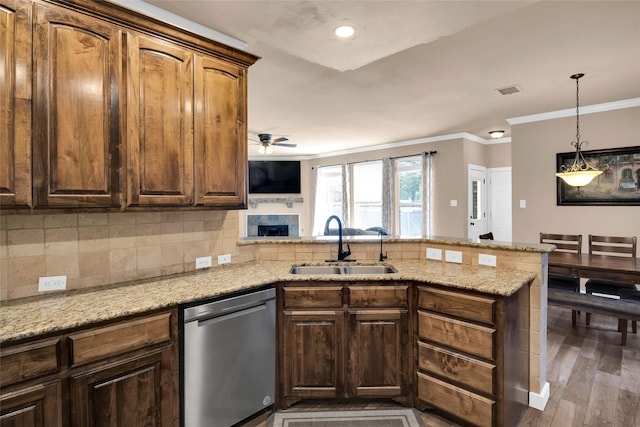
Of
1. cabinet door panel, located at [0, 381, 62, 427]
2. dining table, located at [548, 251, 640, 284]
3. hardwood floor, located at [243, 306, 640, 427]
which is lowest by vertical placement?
hardwood floor, located at [243, 306, 640, 427]

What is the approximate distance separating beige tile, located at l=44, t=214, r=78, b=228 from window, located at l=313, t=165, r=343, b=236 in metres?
6.88

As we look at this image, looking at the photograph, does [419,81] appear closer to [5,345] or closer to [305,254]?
[305,254]

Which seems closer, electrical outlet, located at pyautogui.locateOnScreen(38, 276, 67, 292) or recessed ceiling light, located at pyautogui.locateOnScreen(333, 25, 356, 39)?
electrical outlet, located at pyautogui.locateOnScreen(38, 276, 67, 292)

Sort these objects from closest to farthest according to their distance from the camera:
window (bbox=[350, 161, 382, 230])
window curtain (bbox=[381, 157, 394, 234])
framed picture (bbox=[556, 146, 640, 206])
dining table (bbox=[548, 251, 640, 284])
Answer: dining table (bbox=[548, 251, 640, 284])
framed picture (bbox=[556, 146, 640, 206])
window curtain (bbox=[381, 157, 394, 234])
window (bbox=[350, 161, 382, 230])

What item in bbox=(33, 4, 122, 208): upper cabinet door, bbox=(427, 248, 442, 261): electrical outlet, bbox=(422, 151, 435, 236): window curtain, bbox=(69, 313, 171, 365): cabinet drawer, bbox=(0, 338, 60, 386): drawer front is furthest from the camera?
bbox=(422, 151, 435, 236): window curtain

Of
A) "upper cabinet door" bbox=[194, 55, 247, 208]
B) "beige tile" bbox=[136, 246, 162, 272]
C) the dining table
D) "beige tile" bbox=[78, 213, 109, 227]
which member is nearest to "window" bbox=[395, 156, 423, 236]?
the dining table

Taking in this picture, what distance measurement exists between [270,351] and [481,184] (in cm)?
619

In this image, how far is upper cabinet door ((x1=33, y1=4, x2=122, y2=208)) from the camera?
5.32ft

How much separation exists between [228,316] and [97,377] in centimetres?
67

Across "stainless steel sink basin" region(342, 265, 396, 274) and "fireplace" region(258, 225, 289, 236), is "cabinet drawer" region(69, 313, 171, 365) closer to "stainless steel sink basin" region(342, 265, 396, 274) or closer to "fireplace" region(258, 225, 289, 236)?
"stainless steel sink basin" region(342, 265, 396, 274)

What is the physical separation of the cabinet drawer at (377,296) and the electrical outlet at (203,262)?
1113mm

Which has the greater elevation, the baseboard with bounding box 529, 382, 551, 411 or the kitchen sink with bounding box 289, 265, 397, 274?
the kitchen sink with bounding box 289, 265, 397, 274

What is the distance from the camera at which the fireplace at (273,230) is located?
8.93m

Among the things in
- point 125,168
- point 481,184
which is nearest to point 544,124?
point 481,184
